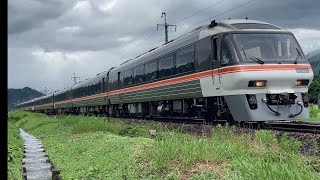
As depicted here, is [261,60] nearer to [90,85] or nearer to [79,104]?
A: [90,85]

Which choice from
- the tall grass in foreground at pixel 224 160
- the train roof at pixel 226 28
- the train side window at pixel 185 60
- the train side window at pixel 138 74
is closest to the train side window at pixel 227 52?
the train roof at pixel 226 28

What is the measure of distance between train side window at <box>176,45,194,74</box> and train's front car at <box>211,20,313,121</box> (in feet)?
7.44

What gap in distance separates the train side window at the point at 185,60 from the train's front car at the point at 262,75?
7.44 feet

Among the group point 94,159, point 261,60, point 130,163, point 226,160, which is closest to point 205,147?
point 226,160

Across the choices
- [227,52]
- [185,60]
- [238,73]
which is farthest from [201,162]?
[185,60]

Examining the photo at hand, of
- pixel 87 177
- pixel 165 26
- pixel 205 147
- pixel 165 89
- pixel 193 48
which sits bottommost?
pixel 87 177

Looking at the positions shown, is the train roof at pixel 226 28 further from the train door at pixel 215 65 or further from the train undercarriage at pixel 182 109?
the train undercarriage at pixel 182 109

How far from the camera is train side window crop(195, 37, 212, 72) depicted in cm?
1341

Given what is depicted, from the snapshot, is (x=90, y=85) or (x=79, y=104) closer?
(x=90, y=85)

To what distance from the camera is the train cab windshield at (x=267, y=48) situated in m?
12.4

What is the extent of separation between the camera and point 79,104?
4191 centimetres

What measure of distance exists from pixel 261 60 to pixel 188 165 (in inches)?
280

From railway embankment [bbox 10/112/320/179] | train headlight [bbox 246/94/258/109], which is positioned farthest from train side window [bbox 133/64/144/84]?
railway embankment [bbox 10/112/320/179]

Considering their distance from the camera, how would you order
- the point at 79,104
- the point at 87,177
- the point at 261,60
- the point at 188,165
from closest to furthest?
the point at 188,165, the point at 87,177, the point at 261,60, the point at 79,104
